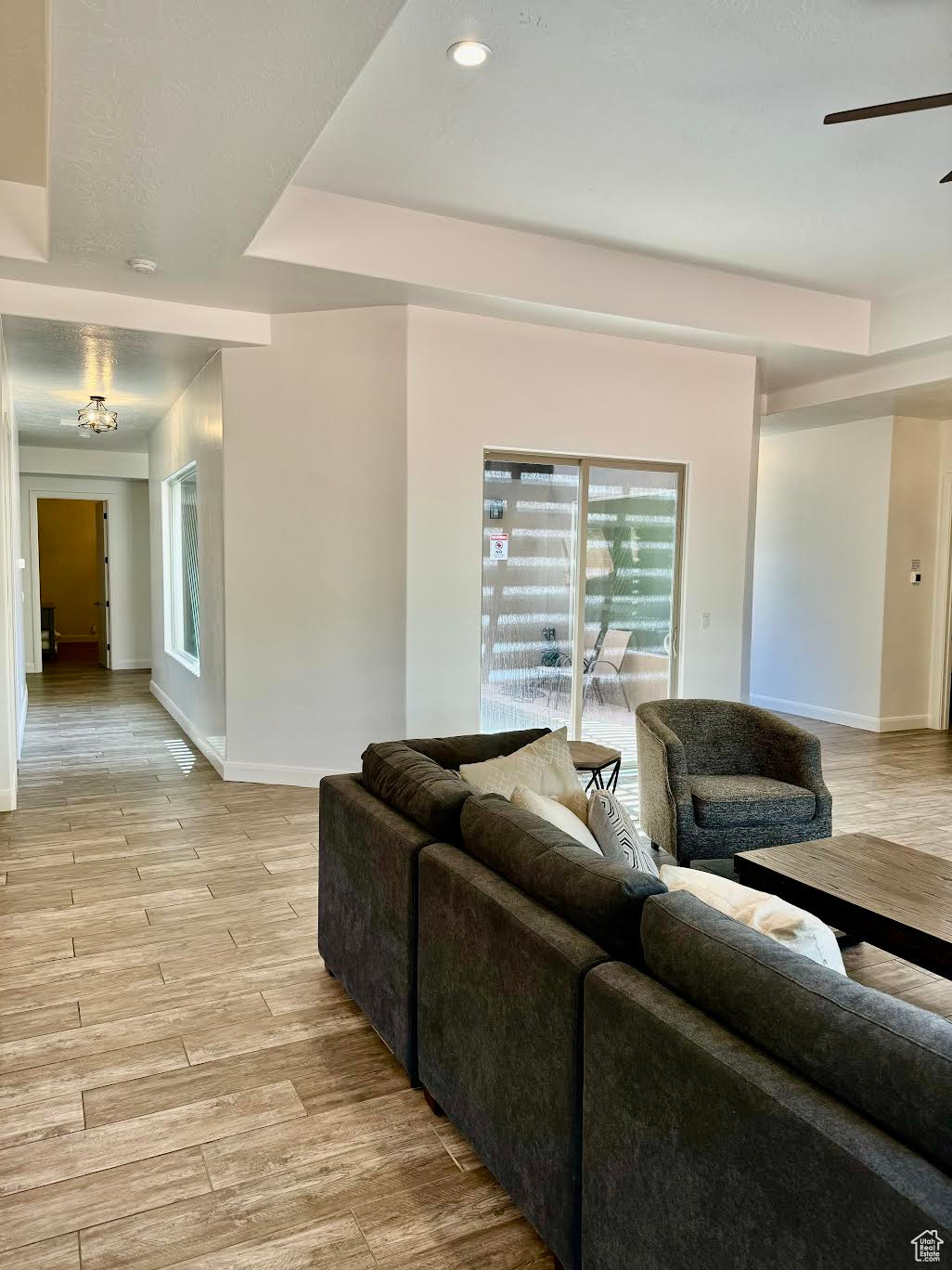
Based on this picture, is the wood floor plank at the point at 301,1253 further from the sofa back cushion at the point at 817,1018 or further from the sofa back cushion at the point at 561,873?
the sofa back cushion at the point at 817,1018

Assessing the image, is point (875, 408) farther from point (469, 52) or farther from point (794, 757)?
point (469, 52)

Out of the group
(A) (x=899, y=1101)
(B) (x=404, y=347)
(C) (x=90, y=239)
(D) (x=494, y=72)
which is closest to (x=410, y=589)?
(B) (x=404, y=347)

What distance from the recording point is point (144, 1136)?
2.16 metres

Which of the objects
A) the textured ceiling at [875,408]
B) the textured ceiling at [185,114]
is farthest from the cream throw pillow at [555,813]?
the textured ceiling at [875,408]

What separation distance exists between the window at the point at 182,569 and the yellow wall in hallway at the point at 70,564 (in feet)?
22.1

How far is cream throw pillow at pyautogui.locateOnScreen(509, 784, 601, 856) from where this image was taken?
2.24 meters

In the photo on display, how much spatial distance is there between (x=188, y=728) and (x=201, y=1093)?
5.16 metres

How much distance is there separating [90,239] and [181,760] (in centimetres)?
358

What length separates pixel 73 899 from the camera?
12.1 ft

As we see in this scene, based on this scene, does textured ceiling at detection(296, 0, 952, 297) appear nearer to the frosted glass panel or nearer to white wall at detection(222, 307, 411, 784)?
white wall at detection(222, 307, 411, 784)

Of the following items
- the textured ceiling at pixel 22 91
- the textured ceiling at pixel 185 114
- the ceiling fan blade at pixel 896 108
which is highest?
the textured ceiling at pixel 22 91

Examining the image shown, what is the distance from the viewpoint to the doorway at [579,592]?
5.53 meters

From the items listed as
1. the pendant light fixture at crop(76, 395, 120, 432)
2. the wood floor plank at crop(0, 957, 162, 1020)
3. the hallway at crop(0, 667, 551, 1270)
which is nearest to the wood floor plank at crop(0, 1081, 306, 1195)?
the hallway at crop(0, 667, 551, 1270)

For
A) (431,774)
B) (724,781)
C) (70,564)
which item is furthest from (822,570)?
(70,564)
